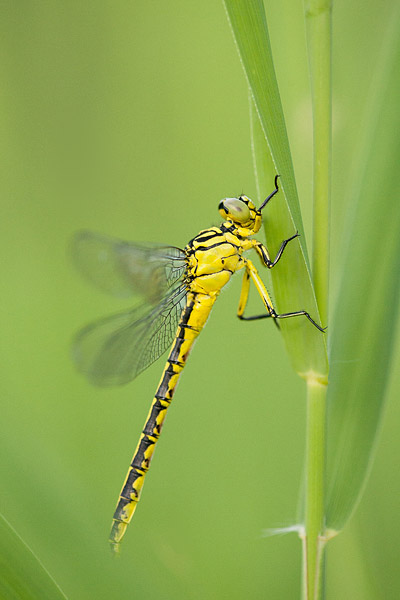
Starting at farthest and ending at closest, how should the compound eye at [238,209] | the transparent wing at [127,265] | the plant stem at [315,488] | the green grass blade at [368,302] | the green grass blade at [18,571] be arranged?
the transparent wing at [127,265] < the compound eye at [238,209] < the green grass blade at [368,302] < the plant stem at [315,488] < the green grass blade at [18,571]

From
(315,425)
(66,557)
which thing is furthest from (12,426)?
(315,425)

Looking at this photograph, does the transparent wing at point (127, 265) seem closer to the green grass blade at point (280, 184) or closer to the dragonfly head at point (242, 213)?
the dragonfly head at point (242, 213)

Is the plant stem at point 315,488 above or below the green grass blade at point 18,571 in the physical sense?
below

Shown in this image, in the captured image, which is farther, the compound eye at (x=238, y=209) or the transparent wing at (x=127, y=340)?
the transparent wing at (x=127, y=340)

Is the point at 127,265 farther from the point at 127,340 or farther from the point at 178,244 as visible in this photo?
the point at 178,244

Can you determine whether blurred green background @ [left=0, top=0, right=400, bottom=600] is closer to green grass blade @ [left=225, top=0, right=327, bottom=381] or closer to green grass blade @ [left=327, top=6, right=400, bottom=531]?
green grass blade @ [left=327, top=6, right=400, bottom=531]

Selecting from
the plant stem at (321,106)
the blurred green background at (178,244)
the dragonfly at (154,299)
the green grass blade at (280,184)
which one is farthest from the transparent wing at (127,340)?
the plant stem at (321,106)

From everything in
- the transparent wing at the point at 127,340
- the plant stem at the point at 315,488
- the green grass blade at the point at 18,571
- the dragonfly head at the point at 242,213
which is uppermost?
the dragonfly head at the point at 242,213

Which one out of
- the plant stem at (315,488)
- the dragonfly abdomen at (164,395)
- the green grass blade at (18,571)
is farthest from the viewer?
the dragonfly abdomen at (164,395)

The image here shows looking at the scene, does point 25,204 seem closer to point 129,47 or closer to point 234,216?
point 129,47
